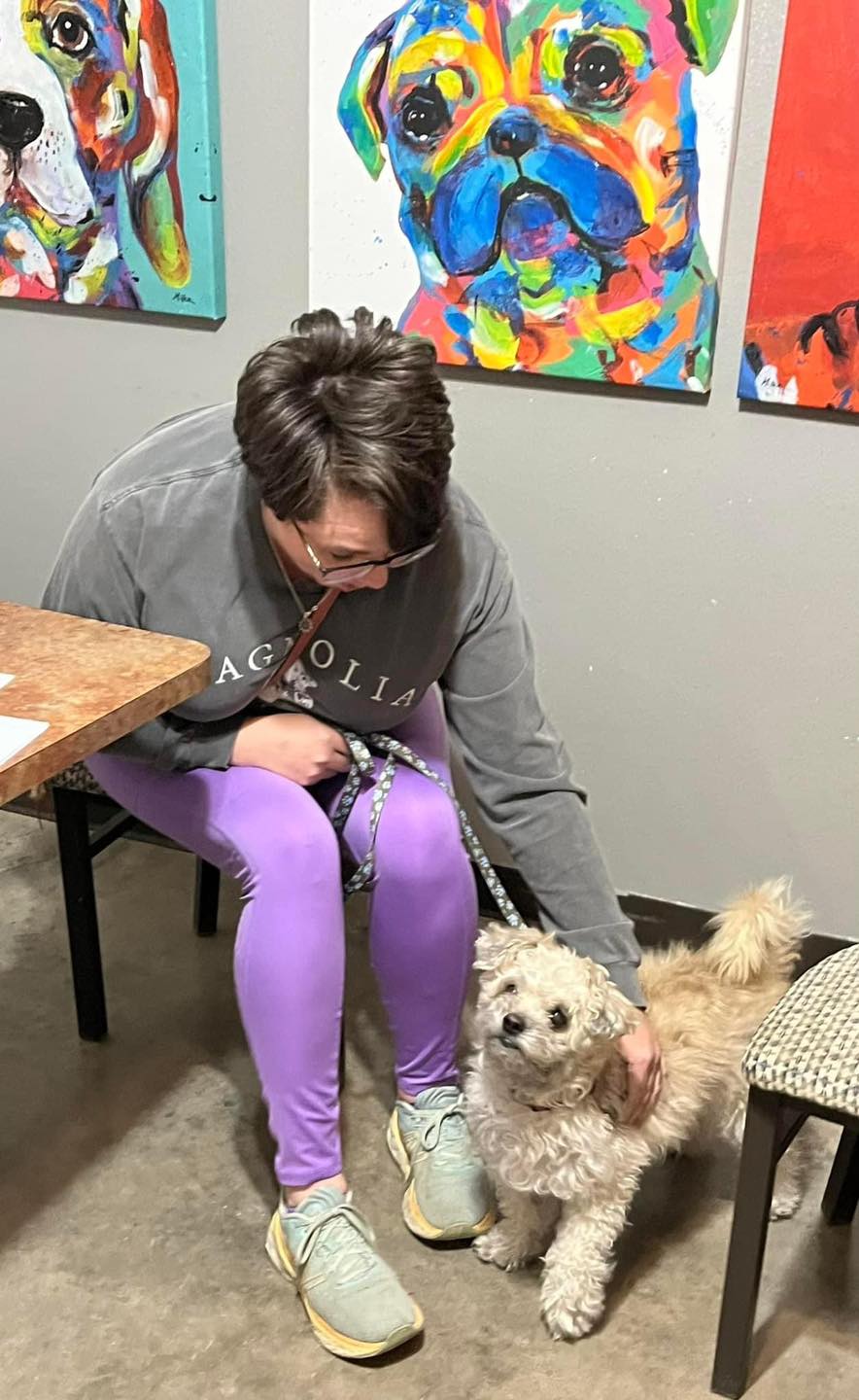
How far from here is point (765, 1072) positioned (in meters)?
1.10

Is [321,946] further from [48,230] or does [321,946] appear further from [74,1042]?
[48,230]

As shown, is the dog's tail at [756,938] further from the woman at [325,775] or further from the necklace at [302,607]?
the necklace at [302,607]

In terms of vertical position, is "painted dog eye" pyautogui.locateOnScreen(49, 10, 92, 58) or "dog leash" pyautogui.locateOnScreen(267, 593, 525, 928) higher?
"painted dog eye" pyautogui.locateOnScreen(49, 10, 92, 58)

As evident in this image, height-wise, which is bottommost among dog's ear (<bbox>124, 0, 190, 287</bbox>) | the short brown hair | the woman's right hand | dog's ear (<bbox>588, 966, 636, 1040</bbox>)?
dog's ear (<bbox>588, 966, 636, 1040</bbox>)

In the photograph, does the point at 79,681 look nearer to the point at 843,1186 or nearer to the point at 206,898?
the point at 206,898

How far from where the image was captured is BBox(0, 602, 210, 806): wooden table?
1.01m

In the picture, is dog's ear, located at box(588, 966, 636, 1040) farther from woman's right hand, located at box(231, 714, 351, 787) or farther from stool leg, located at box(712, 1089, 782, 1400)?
woman's right hand, located at box(231, 714, 351, 787)

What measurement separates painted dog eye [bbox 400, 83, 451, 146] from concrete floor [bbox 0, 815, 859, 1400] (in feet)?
3.85

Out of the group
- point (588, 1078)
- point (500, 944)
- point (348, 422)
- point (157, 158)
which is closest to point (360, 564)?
point (348, 422)

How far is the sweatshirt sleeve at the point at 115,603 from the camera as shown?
→ 133 centimetres

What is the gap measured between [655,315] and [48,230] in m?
0.90

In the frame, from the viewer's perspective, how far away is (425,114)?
1.61 metres

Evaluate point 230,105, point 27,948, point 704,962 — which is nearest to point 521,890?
point 704,962

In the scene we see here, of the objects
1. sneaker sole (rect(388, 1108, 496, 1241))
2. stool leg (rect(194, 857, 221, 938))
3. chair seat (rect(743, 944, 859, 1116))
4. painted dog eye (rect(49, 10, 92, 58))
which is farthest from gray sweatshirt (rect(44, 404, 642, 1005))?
painted dog eye (rect(49, 10, 92, 58))
